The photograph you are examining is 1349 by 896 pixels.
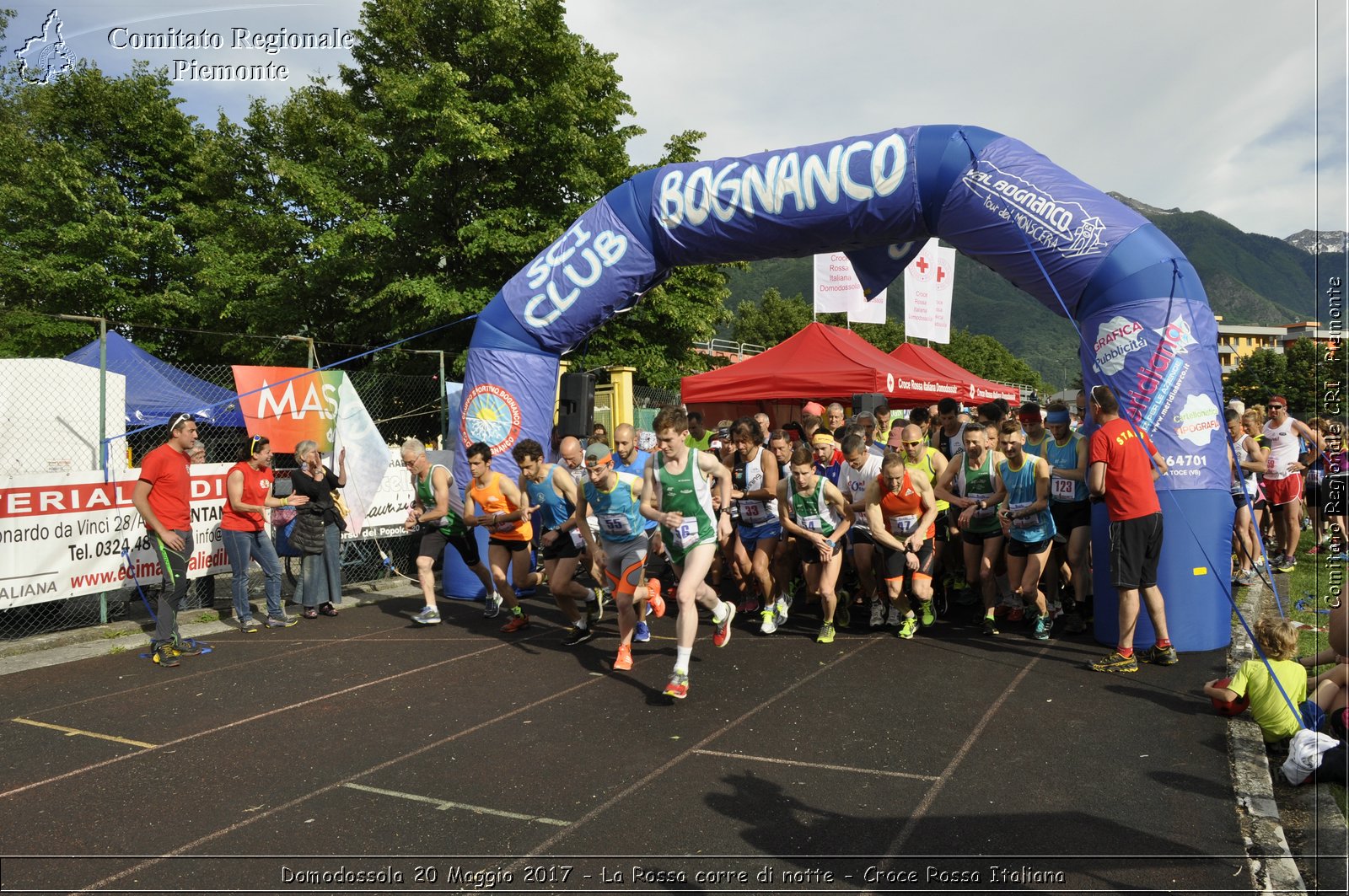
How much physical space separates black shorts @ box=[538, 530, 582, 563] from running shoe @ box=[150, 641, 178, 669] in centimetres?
319

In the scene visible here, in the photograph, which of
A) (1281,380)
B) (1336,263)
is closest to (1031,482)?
(1336,263)

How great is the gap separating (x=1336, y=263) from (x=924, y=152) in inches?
181

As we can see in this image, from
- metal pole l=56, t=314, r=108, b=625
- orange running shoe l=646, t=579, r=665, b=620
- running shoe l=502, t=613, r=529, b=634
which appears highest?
metal pole l=56, t=314, r=108, b=625

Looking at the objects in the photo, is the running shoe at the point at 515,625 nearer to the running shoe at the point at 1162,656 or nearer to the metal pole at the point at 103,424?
the metal pole at the point at 103,424

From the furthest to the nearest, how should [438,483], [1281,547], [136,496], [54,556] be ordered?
[1281,547], [438,483], [54,556], [136,496]

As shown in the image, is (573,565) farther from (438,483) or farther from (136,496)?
(136,496)

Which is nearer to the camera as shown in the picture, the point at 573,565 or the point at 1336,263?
the point at 1336,263

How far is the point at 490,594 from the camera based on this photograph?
9180mm

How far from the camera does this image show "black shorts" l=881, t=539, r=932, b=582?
7719 millimetres

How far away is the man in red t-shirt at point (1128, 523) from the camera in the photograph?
6402 millimetres

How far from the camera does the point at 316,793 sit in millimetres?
4645

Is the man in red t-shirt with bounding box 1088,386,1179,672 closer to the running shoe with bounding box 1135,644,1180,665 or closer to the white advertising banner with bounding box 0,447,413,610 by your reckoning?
the running shoe with bounding box 1135,644,1180,665

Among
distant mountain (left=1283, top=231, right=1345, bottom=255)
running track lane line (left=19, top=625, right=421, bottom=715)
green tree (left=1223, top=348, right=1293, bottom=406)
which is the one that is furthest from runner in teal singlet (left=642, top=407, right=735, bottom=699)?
green tree (left=1223, top=348, right=1293, bottom=406)

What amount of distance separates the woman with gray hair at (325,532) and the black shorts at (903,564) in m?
5.55
